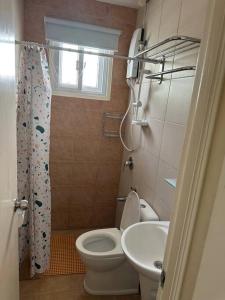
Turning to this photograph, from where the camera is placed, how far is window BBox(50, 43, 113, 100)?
2391 mm

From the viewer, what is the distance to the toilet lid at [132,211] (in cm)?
183

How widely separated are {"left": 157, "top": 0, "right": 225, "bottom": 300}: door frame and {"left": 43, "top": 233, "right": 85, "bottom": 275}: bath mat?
1.57 m

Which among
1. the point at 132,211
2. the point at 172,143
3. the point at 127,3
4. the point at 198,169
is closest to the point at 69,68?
the point at 127,3

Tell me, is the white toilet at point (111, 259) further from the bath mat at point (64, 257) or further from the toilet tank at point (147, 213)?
the bath mat at point (64, 257)

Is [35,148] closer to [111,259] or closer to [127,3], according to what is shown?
[111,259]

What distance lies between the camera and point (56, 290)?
76.2 inches

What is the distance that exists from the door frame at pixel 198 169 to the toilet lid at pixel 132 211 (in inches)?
38.3

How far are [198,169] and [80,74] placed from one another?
2079 mm

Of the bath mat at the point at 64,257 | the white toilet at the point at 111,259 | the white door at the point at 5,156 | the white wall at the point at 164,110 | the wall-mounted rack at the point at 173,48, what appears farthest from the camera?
the bath mat at the point at 64,257

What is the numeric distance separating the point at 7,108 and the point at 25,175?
3.87ft

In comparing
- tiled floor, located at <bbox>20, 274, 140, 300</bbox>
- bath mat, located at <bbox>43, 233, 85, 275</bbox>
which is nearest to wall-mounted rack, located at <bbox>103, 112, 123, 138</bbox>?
bath mat, located at <bbox>43, 233, 85, 275</bbox>

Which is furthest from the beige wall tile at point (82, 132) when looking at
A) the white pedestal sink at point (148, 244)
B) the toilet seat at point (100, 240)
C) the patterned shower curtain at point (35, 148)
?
the white pedestal sink at point (148, 244)

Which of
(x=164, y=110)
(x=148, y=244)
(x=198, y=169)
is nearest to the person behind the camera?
(x=198, y=169)

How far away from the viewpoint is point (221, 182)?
0.67 meters
